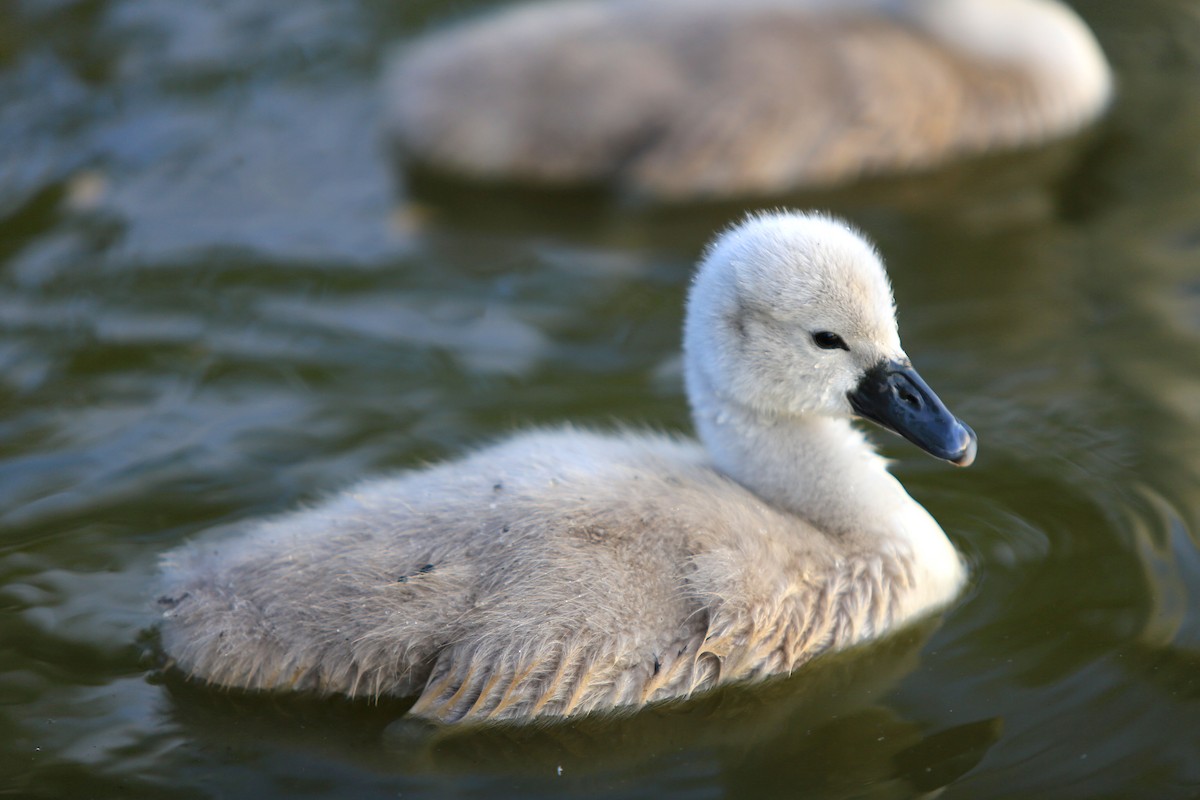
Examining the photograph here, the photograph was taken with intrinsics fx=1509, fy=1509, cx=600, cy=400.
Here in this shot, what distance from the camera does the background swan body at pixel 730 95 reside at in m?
6.32

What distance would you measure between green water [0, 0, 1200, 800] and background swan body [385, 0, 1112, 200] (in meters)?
0.17

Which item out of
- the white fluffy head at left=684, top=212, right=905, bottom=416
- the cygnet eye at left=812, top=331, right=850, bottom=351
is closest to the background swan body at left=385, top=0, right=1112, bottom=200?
the white fluffy head at left=684, top=212, right=905, bottom=416

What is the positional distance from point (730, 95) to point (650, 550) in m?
3.19

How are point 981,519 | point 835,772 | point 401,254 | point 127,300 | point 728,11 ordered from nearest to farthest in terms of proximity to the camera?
1. point 835,772
2. point 981,519
3. point 127,300
4. point 401,254
5. point 728,11

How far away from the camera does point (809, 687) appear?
375 centimetres

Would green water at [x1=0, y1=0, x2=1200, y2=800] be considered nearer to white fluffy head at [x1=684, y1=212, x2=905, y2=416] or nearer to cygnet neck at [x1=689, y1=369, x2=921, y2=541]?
cygnet neck at [x1=689, y1=369, x2=921, y2=541]

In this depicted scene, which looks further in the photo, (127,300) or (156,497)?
(127,300)

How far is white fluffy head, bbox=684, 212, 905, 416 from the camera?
12.4ft

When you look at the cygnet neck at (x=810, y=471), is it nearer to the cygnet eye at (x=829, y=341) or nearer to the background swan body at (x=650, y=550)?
the background swan body at (x=650, y=550)

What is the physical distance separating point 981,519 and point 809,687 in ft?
2.98

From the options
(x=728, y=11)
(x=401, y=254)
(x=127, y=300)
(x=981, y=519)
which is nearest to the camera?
(x=981, y=519)

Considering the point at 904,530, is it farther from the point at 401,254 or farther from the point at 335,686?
the point at 401,254

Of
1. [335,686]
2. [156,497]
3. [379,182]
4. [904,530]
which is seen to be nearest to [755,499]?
[904,530]

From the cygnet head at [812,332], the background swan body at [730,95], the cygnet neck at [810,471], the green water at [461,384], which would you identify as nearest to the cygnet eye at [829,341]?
the cygnet head at [812,332]
